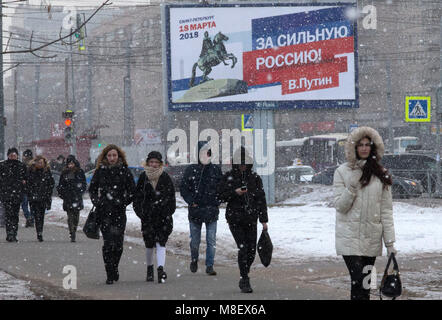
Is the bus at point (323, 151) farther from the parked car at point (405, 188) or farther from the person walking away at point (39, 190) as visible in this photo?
the person walking away at point (39, 190)

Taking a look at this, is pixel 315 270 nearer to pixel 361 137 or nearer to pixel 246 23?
pixel 361 137

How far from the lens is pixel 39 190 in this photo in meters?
16.6

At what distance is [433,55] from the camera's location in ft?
279

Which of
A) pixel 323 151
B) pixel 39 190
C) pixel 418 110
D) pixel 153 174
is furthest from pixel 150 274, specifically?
pixel 323 151

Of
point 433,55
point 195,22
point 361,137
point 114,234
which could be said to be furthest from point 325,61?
point 433,55

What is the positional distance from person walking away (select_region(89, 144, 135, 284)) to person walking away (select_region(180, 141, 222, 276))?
113cm

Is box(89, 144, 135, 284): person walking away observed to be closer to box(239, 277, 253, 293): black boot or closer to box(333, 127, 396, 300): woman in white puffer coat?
box(239, 277, 253, 293): black boot

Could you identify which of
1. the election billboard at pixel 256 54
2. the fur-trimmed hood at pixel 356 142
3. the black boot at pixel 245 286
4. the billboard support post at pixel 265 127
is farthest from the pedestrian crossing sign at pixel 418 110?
the fur-trimmed hood at pixel 356 142

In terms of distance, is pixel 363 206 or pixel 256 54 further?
pixel 256 54

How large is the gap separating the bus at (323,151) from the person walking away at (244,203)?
41150 millimetres

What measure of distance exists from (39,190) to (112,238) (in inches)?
266

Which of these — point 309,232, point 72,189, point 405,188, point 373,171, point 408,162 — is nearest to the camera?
point 373,171

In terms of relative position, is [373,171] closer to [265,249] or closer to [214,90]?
[265,249]

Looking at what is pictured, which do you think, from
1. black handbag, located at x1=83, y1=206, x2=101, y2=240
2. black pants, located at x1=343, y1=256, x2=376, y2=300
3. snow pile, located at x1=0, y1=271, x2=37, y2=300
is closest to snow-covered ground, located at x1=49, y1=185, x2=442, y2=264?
black handbag, located at x1=83, y1=206, x2=101, y2=240
